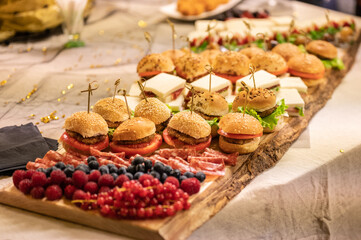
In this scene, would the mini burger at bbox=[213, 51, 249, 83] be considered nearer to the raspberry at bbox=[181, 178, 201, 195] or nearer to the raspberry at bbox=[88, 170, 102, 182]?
the raspberry at bbox=[181, 178, 201, 195]

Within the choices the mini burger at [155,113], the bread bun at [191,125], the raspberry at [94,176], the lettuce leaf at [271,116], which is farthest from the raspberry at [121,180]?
the lettuce leaf at [271,116]

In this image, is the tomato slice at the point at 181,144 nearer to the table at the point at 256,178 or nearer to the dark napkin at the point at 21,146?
the table at the point at 256,178

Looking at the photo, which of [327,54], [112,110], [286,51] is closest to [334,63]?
[327,54]

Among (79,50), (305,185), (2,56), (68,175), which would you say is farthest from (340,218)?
(2,56)

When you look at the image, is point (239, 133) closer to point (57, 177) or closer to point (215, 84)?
point (215, 84)

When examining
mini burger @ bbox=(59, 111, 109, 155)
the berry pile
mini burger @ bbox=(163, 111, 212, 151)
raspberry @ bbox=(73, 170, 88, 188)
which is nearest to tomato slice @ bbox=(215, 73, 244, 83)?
mini burger @ bbox=(163, 111, 212, 151)

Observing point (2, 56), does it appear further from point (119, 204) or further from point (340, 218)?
point (340, 218)

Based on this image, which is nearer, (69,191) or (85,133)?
(69,191)
